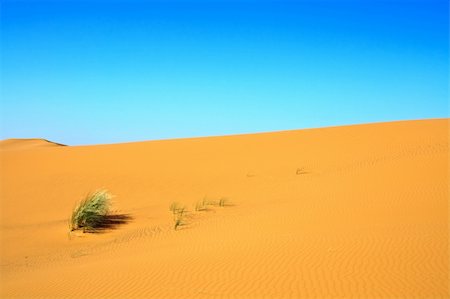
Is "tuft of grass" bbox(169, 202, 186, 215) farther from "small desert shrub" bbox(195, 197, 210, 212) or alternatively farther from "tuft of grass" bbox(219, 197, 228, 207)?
"tuft of grass" bbox(219, 197, 228, 207)

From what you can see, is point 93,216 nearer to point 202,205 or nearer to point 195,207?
point 195,207

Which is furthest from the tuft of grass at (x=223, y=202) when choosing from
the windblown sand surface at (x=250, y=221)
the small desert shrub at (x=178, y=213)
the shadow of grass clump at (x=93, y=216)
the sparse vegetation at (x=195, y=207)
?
the shadow of grass clump at (x=93, y=216)

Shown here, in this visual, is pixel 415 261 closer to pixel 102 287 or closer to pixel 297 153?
pixel 102 287

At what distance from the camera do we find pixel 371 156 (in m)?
17.0

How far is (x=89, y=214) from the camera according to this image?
40.1 ft

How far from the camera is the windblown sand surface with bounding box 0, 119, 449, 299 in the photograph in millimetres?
6281

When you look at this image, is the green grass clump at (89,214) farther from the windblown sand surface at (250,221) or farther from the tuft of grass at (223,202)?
the tuft of grass at (223,202)

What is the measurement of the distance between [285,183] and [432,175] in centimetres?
510

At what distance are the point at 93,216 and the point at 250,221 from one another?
5.04m

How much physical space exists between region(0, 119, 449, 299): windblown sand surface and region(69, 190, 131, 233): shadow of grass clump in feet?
1.33

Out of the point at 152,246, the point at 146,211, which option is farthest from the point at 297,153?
the point at 152,246

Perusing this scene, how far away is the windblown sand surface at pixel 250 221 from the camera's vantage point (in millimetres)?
6281

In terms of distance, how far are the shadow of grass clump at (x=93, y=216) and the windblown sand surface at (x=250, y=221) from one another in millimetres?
404

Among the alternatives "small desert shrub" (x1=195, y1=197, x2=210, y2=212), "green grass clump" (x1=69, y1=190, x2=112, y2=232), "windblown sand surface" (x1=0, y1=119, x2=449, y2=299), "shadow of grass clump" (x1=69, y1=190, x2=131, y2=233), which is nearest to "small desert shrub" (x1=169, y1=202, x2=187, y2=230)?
"windblown sand surface" (x1=0, y1=119, x2=449, y2=299)
